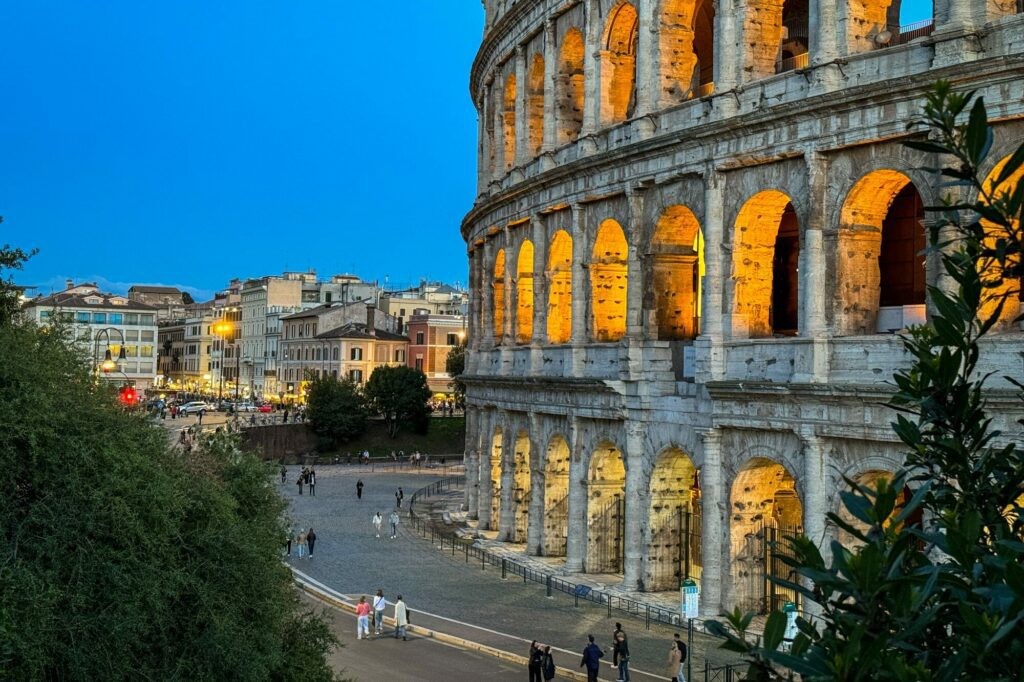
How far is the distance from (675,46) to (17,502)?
1913cm

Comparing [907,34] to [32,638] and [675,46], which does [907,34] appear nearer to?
[675,46]

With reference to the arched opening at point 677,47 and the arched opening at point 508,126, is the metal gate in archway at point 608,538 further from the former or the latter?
the arched opening at point 508,126

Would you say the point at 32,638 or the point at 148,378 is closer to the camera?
the point at 32,638

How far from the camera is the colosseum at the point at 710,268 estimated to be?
21.2m

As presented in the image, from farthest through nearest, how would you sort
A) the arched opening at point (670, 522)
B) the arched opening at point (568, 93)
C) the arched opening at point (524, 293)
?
the arched opening at point (524, 293), the arched opening at point (568, 93), the arched opening at point (670, 522)

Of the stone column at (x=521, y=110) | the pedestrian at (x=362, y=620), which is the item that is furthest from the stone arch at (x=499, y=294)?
the pedestrian at (x=362, y=620)

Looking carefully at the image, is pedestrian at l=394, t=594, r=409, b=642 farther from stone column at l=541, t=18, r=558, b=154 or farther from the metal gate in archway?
stone column at l=541, t=18, r=558, b=154

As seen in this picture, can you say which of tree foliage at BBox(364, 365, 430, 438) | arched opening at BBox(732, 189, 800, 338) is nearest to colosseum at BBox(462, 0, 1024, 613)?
arched opening at BBox(732, 189, 800, 338)

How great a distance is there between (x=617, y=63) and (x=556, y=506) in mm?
11746

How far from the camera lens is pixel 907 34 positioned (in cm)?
2411

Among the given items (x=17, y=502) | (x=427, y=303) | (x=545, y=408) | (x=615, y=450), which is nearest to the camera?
(x=17, y=502)

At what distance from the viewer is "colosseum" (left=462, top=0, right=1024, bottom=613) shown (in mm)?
21234

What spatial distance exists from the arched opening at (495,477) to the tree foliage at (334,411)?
35.8m

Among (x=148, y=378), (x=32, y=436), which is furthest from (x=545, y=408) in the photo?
(x=148, y=378)
